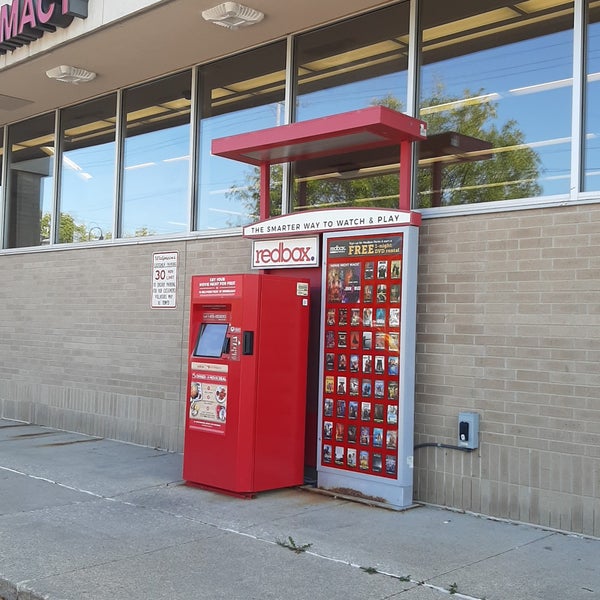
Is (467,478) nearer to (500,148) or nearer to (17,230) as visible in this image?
(500,148)

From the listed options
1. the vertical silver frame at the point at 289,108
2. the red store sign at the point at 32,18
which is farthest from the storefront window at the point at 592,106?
the red store sign at the point at 32,18

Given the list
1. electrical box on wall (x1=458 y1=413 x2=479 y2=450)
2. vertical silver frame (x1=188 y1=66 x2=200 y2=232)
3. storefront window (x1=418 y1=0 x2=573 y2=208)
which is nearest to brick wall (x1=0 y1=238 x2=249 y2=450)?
vertical silver frame (x1=188 y1=66 x2=200 y2=232)

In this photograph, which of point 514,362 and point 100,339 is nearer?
point 514,362

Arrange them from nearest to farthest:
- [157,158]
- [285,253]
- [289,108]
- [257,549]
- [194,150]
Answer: [257,549], [285,253], [289,108], [194,150], [157,158]

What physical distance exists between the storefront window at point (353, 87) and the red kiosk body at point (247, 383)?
1320 mm

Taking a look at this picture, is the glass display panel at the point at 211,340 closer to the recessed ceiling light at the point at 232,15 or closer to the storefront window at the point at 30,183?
the recessed ceiling light at the point at 232,15

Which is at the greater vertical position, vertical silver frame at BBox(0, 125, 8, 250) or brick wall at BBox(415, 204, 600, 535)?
vertical silver frame at BBox(0, 125, 8, 250)

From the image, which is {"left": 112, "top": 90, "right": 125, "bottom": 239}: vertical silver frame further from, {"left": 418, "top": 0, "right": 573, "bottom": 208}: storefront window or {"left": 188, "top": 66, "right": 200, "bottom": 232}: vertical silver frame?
{"left": 418, "top": 0, "right": 573, "bottom": 208}: storefront window

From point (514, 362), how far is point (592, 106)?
2.24 m

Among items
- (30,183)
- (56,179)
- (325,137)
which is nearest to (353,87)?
(325,137)

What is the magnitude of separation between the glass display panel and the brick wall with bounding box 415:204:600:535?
1891 millimetres

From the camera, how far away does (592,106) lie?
21.0 feet

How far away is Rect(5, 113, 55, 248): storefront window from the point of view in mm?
12625

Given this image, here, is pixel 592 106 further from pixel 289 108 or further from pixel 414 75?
pixel 289 108
